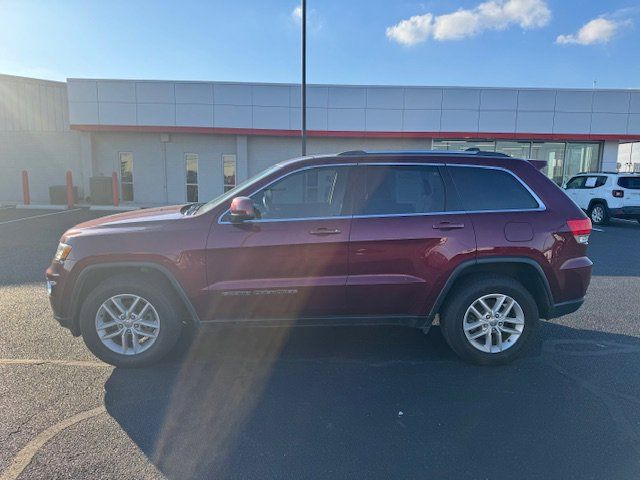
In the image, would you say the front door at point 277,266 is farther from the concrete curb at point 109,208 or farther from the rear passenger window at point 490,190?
the concrete curb at point 109,208

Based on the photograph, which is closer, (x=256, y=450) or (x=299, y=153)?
(x=256, y=450)

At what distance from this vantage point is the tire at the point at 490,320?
376 centimetres

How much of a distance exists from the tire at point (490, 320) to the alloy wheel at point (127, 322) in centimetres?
257

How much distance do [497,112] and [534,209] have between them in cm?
1599

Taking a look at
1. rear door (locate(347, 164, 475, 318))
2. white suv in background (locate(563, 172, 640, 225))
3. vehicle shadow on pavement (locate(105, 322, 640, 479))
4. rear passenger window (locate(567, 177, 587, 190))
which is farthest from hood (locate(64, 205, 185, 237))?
rear passenger window (locate(567, 177, 587, 190))

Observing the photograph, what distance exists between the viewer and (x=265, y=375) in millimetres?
3605

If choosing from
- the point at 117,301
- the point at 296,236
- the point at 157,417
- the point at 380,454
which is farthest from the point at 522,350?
the point at 117,301

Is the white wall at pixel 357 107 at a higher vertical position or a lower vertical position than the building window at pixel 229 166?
higher

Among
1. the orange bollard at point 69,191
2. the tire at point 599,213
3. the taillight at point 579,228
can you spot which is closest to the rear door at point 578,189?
the tire at point 599,213

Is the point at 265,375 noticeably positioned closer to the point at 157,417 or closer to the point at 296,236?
the point at 157,417

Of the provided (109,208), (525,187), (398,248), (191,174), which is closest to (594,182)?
(525,187)

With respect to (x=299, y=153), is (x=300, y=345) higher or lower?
lower

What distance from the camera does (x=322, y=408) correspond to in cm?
313

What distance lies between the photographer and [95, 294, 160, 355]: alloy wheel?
3662mm
